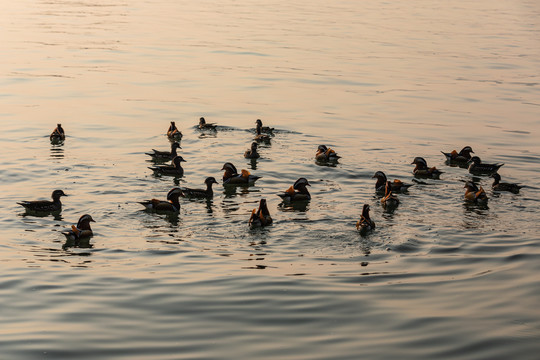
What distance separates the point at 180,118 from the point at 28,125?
5841 millimetres

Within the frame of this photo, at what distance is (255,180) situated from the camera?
22078 mm

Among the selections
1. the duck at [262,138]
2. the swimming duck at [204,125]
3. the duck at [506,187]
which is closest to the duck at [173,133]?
the swimming duck at [204,125]

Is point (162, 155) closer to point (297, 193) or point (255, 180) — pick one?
point (255, 180)

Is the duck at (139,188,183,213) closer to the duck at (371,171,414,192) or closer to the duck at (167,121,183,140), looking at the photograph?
the duck at (371,171,414,192)

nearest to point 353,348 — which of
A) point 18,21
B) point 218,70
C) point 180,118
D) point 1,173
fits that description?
point 1,173

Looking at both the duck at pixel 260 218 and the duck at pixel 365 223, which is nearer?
the duck at pixel 365 223

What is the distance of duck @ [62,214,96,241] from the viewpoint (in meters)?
15.8

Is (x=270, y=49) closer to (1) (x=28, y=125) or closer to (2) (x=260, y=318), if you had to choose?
(1) (x=28, y=125)

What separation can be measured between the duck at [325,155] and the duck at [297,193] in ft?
11.9

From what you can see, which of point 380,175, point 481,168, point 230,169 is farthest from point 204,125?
point 481,168

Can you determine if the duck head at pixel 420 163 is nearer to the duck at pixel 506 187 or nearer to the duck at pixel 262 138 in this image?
the duck at pixel 506 187

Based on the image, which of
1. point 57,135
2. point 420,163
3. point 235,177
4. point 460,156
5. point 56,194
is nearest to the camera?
point 56,194

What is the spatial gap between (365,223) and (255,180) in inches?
235

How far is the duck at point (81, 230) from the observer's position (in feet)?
51.8
